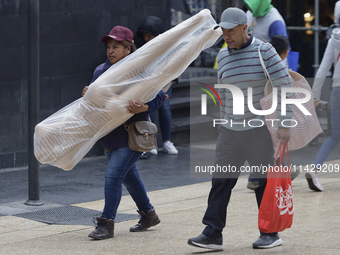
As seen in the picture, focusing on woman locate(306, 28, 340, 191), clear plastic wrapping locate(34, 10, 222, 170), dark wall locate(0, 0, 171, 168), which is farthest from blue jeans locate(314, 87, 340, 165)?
dark wall locate(0, 0, 171, 168)

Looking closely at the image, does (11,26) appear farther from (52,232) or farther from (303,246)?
(303,246)

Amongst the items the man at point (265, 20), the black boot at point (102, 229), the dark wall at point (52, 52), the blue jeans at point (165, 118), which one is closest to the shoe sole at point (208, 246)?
the black boot at point (102, 229)

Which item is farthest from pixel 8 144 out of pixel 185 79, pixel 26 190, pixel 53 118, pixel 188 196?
pixel 185 79

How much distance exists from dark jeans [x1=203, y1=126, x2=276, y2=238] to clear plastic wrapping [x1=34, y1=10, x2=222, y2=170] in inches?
30.1

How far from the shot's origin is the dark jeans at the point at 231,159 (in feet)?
15.8

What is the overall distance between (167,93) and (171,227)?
404 centimetres

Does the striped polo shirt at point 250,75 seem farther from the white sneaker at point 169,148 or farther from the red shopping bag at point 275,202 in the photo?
the white sneaker at point 169,148

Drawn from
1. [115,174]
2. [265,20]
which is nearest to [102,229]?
[115,174]

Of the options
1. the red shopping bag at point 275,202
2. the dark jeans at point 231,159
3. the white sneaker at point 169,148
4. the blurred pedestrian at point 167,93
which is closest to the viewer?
the red shopping bag at point 275,202

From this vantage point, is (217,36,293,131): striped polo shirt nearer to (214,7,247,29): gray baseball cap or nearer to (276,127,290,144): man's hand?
(276,127,290,144): man's hand

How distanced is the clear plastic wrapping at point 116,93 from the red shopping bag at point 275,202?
123cm

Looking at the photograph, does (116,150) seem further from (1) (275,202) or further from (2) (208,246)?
(1) (275,202)

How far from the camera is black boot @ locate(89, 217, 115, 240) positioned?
5.15 m

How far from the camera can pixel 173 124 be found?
419 inches
